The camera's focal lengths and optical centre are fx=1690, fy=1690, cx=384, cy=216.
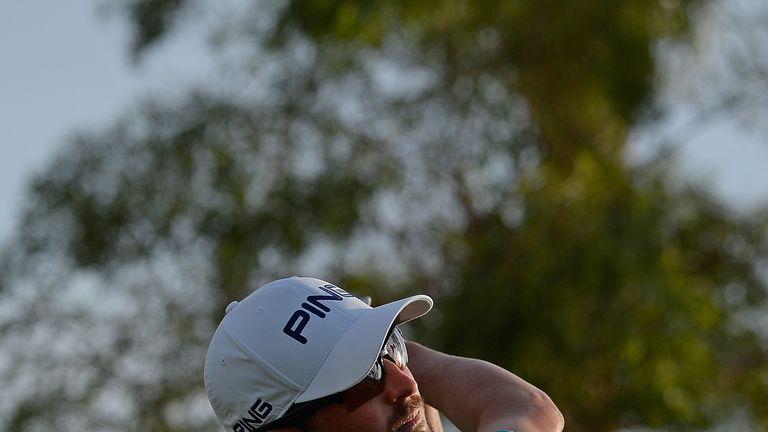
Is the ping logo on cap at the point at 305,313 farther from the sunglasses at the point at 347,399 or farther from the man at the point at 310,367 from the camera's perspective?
the sunglasses at the point at 347,399

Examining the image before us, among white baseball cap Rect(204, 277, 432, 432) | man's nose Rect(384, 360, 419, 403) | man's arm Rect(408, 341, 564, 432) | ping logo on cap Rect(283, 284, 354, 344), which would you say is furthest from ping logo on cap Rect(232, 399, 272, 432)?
man's arm Rect(408, 341, 564, 432)

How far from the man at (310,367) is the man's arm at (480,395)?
0.25 ft

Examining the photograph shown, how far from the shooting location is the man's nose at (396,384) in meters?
3.61

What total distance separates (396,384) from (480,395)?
461 millimetres

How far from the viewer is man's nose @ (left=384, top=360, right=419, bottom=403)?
3.61 metres

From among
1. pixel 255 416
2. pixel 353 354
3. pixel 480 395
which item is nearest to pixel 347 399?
pixel 353 354


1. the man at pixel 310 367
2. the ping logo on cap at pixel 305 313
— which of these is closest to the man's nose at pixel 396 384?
the man at pixel 310 367

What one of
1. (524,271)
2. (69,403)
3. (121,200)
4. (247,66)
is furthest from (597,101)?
(69,403)

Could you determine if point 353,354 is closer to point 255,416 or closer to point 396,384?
point 396,384

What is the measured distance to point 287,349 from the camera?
357 centimetres

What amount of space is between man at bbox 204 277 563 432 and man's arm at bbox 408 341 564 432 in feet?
0.25

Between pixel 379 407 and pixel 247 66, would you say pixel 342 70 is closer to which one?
pixel 247 66

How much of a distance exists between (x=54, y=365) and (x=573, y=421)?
17.1 feet

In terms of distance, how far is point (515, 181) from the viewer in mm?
15406
